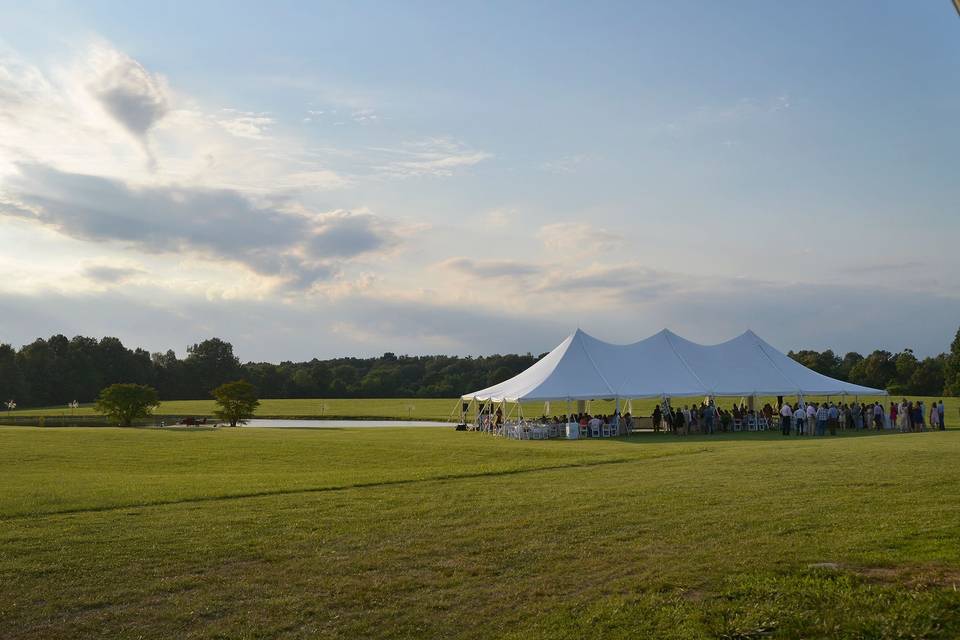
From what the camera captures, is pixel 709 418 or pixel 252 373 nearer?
pixel 709 418

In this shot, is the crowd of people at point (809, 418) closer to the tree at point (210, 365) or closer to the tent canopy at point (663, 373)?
the tent canopy at point (663, 373)

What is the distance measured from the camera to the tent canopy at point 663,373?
30.2 meters

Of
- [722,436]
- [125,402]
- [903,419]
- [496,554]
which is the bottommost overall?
[722,436]

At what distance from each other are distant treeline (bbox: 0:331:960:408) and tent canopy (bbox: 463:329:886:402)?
4101 centimetres

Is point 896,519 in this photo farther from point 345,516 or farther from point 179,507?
point 179,507

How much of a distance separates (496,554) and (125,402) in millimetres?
39051

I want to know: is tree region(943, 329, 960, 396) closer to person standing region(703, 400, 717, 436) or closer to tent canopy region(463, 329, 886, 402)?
tent canopy region(463, 329, 886, 402)

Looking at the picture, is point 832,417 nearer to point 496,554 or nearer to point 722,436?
point 722,436

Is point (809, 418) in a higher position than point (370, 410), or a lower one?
higher

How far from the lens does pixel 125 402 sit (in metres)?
42.2

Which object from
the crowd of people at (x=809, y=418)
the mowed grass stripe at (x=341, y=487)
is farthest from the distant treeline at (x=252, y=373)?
the mowed grass stripe at (x=341, y=487)

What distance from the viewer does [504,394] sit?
31000 mm

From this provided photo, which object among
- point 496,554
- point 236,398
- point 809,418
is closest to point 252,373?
point 236,398

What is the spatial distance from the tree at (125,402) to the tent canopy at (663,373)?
1947cm
